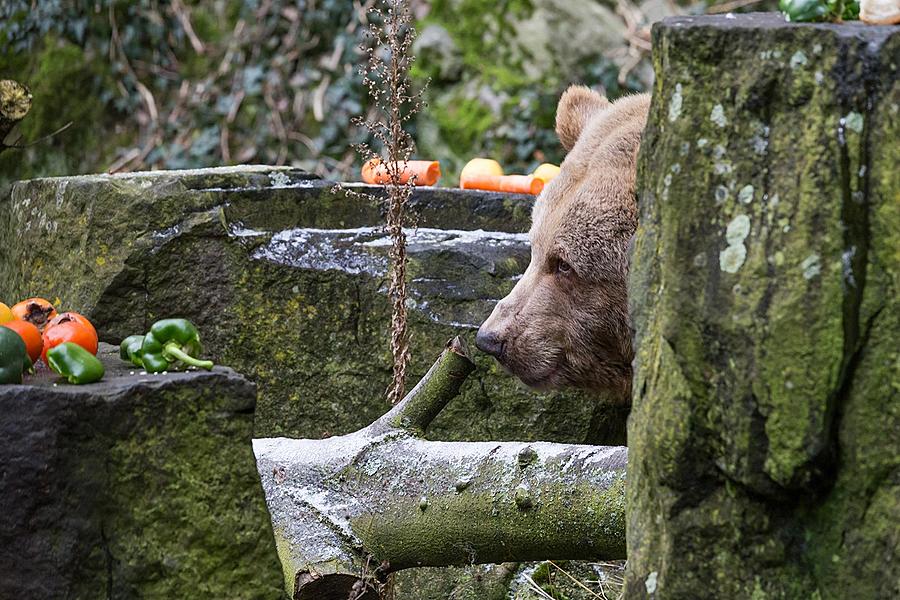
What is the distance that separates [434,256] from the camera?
15.5ft

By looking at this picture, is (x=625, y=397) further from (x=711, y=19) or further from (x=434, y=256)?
(x=711, y=19)

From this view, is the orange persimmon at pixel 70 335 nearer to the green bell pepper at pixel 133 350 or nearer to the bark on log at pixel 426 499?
the green bell pepper at pixel 133 350

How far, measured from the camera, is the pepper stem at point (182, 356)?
282 centimetres

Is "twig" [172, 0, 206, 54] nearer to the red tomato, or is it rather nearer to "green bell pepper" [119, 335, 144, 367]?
the red tomato

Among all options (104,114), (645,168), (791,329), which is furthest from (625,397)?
(104,114)

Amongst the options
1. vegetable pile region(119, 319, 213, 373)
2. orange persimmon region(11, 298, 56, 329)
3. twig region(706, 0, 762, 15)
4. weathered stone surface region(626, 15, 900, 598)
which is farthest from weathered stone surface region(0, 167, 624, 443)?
twig region(706, 0, 762, 15)

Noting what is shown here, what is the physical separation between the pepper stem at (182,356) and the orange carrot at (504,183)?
280cm

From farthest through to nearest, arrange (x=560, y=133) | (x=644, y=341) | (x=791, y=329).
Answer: (x=560, y=133), (x=644, y=341), (x=791, y=329)

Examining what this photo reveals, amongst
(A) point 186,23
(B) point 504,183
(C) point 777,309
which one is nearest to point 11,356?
(C) point 777,309

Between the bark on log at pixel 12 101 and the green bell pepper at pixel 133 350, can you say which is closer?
the green bell pepper at pixel 133 350

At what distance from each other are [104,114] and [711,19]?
8341 millimetres

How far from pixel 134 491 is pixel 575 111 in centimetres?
239

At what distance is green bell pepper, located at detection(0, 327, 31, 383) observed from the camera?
2684 mm

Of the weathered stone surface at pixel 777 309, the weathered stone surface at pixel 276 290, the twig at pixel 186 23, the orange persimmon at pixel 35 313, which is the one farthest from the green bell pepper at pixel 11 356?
the twig at pixel 186 23
